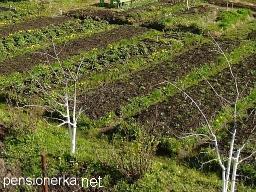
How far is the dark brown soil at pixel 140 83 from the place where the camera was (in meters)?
17.0

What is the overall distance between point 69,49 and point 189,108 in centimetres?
835

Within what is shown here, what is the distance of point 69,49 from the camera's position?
22.9 m

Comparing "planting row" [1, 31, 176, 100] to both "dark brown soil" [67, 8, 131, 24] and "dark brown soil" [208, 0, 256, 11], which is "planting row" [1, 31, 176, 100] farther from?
"dark brown soil" [208, 0, 256, 11]

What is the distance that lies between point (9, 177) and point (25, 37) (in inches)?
524

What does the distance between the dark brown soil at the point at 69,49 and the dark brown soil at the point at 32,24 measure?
11.0 ft

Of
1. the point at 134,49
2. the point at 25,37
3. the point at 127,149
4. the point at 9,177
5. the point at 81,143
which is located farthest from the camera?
the point at 25,37

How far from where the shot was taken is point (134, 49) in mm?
22375

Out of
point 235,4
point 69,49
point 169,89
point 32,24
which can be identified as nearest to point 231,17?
point 235,4

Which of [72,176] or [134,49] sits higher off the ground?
[134,49]

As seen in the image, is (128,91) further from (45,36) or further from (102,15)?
(102,15)

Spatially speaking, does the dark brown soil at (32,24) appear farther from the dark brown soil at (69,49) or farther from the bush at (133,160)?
the bush at (133,160)

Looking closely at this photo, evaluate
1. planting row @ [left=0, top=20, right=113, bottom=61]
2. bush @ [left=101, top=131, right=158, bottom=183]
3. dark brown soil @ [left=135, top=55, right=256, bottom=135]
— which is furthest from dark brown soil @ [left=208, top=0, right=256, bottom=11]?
bush @ [left=101, top=131, right=158, bottom=183]

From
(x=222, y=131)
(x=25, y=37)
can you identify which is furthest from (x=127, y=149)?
(x=25, y=37)

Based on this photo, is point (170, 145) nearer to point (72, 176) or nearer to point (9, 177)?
point (72, 176)
